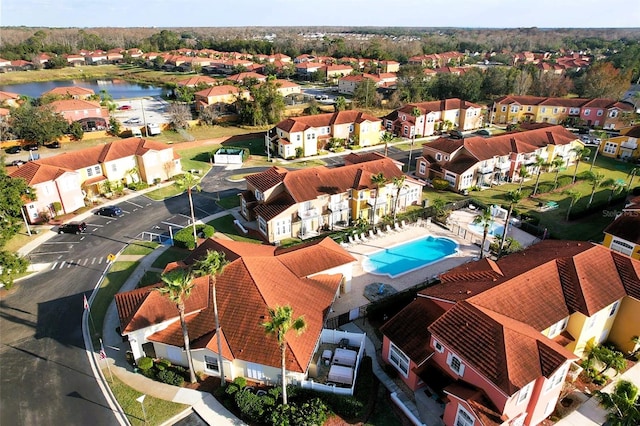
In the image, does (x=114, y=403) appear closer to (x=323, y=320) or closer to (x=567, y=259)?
(x=323, y=320)

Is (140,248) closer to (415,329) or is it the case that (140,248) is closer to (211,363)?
(211,363)

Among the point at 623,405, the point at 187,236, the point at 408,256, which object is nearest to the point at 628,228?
the point at 408,256

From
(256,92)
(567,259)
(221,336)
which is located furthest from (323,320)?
(256,92)

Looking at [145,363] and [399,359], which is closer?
[145,363]

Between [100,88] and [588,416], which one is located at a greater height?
[100,88]

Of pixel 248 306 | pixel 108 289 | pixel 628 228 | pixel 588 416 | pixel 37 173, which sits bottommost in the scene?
pixel 588 416

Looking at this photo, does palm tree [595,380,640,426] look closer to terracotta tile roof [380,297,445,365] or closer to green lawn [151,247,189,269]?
terracotta tile roof [380,297,445,365]
